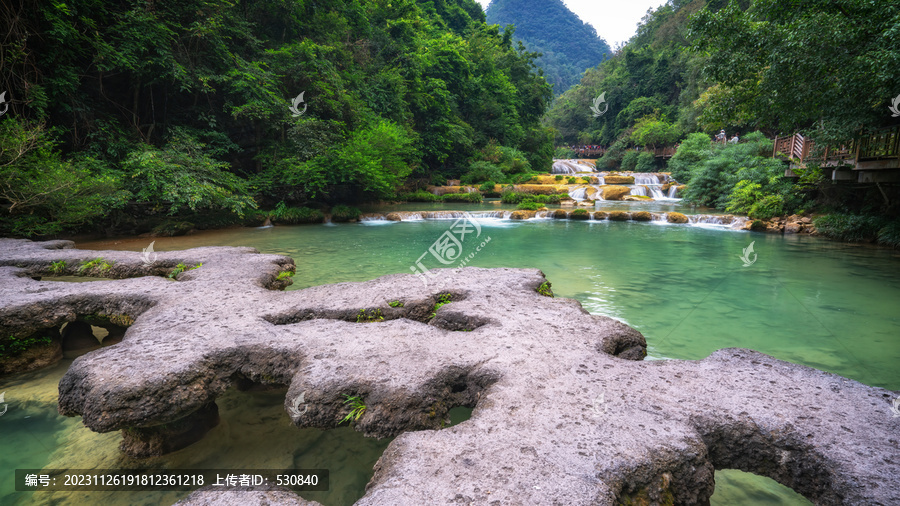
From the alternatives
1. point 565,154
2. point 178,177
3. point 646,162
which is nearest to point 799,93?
point 178,177

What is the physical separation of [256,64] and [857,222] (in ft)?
60.9

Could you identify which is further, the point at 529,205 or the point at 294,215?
the point at 529,205

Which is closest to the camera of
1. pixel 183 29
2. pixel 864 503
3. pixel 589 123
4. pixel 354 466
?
pixel 864 503

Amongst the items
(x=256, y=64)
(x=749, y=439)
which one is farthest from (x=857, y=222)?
(x=256, y=64)

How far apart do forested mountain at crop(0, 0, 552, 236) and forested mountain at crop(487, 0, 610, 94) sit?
294ft

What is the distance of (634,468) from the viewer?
1.81 m

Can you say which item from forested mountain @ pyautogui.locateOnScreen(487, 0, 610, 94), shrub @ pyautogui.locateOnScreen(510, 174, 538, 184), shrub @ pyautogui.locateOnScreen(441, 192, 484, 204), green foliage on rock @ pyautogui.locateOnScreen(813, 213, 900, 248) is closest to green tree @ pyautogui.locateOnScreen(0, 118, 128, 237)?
shrub @ pyautogui.locateOnScreen(441, 192, 484, 204)

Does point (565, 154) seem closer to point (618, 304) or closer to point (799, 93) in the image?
point (799, 93)

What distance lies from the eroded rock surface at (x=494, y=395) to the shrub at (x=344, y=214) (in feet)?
38.7

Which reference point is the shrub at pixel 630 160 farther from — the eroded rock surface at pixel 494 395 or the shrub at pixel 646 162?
the eroded rock surface at pixel 494 395

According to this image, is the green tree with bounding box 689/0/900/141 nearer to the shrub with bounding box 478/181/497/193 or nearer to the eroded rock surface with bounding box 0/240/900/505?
the eroded rock surface with bounding box 0/240/900/505

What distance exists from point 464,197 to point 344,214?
929 centimetres

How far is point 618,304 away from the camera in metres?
5.96

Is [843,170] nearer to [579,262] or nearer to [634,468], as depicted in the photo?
[579,262]
